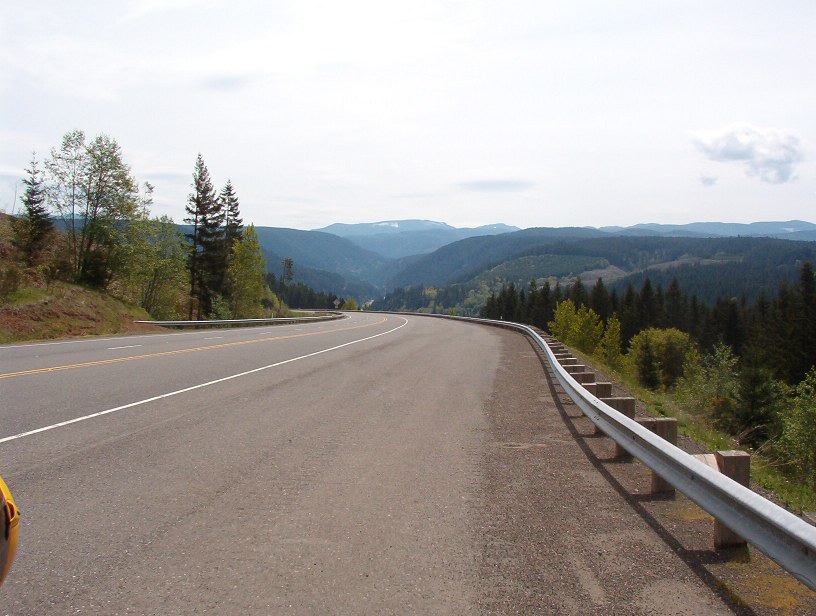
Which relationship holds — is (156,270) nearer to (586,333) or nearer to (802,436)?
(802,436)

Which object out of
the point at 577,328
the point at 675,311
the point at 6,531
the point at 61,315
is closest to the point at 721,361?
the point at 577,328

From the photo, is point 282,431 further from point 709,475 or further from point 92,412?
point 709,475

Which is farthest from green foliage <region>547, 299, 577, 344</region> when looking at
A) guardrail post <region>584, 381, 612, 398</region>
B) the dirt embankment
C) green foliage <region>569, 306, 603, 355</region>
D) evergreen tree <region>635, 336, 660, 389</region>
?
guardrail post <region>584, 381, 612, 398</region>

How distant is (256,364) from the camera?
14.5 metres

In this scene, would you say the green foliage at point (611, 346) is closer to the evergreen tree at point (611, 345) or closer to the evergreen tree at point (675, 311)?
the evergreen tree at point (611, 345)

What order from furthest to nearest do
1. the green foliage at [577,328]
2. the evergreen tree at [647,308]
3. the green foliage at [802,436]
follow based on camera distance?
1. the evergreen tree at [647,308]
2. the green foliage at [577,328]
3. the green foliage at [802,436]

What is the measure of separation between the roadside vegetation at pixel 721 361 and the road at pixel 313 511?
256 centimetres

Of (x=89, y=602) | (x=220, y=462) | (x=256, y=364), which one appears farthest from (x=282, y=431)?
(x=256, y=364)

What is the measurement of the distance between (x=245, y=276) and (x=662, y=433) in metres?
61.8

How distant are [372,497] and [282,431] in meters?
2.71

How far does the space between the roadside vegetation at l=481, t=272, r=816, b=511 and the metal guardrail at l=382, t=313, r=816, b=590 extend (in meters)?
1.58

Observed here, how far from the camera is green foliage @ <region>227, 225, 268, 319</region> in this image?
63.7m

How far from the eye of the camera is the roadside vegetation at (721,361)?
53.0ft

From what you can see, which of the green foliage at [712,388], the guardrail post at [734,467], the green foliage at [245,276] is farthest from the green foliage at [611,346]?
the guardrail post at [734,467]
